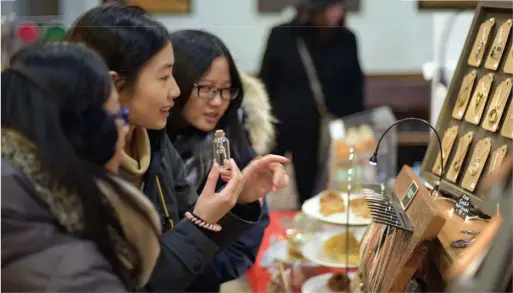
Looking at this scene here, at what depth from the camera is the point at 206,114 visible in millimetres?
971

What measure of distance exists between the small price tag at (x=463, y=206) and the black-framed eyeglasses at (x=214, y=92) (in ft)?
1.27

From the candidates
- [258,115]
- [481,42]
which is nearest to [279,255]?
[258,115]

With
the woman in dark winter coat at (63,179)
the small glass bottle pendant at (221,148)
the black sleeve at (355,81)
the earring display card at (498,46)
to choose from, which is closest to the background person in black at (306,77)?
the black sleeve at (355,81)

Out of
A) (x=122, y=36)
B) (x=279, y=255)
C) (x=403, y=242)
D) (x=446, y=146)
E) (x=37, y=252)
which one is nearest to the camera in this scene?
(x=37, y=252)

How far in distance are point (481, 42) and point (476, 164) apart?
0.67ft

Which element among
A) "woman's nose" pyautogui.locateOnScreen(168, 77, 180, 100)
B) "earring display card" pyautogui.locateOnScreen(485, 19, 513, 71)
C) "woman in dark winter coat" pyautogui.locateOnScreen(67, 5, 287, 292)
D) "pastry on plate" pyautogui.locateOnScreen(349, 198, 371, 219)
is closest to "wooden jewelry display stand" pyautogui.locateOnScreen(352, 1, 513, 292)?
"earring display card" pyautogui.locateOnScreen(485, 19, 513, 71)

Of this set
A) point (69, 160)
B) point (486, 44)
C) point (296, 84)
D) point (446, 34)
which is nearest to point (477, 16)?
point (486, 44)

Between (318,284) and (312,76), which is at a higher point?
(312,76)

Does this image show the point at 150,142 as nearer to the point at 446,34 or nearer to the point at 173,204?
the point at 173,204

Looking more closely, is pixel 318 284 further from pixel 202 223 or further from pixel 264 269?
pixel 202 223

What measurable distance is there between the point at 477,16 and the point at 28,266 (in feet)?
2.63

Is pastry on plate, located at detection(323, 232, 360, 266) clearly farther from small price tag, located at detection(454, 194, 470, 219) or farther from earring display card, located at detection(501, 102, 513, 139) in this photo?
earring display card, located at detection(501, 102, 513, 139)

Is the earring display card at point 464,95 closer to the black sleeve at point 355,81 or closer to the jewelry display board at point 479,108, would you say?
the jewelry display board at point 479,108

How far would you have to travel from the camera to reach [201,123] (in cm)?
97
